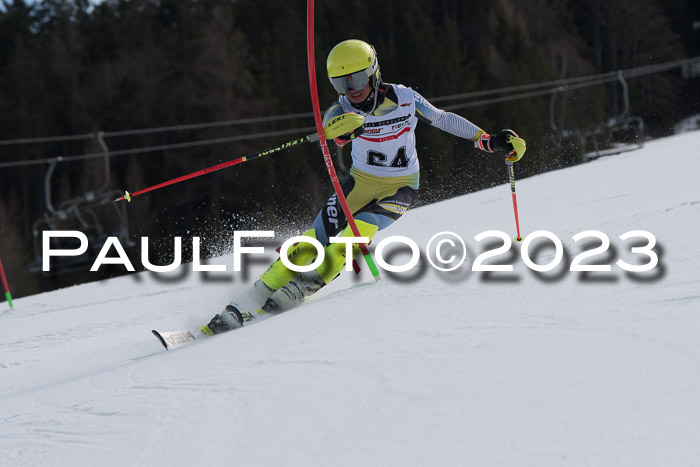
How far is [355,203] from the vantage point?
475cm

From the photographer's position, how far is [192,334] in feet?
13.5

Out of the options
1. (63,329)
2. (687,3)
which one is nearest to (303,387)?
(63,329)

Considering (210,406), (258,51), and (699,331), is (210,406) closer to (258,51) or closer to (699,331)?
(699,331)

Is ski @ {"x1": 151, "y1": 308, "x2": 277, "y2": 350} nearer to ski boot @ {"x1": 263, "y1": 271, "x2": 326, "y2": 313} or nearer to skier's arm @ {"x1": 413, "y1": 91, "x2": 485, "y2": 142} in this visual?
ski boot @ {"x1": 263, "y1": 271, "x2": 326, "y2": 313}

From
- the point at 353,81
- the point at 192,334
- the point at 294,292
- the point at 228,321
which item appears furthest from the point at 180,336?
the point at 353,81

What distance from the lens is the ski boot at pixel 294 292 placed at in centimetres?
424

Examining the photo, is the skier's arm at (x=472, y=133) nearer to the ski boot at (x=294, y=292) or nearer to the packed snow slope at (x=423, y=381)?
the packed snow slope at (x=423, y=381)

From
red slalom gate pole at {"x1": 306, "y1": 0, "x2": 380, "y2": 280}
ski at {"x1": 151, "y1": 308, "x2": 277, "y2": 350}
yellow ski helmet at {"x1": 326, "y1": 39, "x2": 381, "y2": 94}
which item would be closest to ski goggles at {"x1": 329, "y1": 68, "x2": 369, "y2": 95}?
yellow ski helmet at {"x1": 326, "y1": 39, "x2": 381, "y2": 94}

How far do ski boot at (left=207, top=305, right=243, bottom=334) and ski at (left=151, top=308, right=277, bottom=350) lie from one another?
0.08 ft

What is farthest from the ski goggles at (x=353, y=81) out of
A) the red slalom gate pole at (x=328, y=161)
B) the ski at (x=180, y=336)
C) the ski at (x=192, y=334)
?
the ski at (x=180, y=336)

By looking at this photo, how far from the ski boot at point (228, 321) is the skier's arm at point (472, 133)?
161 cm

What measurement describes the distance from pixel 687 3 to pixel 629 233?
4908 cm

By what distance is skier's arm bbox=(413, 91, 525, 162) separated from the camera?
15.4 feet

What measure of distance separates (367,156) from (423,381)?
2518 millimetres
